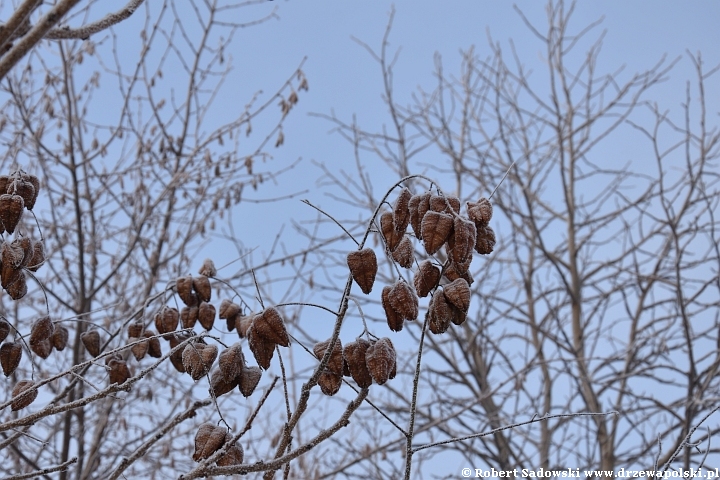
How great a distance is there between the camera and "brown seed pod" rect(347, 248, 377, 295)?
1634 mm

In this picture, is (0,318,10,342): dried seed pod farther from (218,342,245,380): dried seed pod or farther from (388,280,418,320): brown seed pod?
(388,280,418,320): brown seed pod

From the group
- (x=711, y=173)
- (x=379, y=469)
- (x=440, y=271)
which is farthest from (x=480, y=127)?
(x=440, y=271)

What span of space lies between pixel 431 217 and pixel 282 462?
2.19 ft

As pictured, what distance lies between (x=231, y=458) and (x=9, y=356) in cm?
86

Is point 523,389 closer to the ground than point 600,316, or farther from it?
closer to the ground

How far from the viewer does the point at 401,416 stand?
590 centimetres

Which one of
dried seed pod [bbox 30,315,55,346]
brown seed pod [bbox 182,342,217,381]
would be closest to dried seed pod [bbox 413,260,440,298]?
brown seed pod [bbox 182,342,217,381]

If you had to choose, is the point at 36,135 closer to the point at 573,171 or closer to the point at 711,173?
the point at 573,171

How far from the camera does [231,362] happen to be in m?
1.72

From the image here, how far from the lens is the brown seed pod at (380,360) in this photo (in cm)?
159

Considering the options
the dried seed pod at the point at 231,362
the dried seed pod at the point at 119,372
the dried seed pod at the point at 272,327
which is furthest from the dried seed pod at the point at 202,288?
the dried seed pod at the point at 272,327

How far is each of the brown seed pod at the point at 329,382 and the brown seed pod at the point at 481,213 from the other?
0.55 metres

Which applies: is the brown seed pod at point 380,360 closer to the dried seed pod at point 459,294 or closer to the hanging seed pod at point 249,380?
the dried seed pod at point 459,294

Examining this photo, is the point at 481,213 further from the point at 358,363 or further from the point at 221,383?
the point at 221,383
